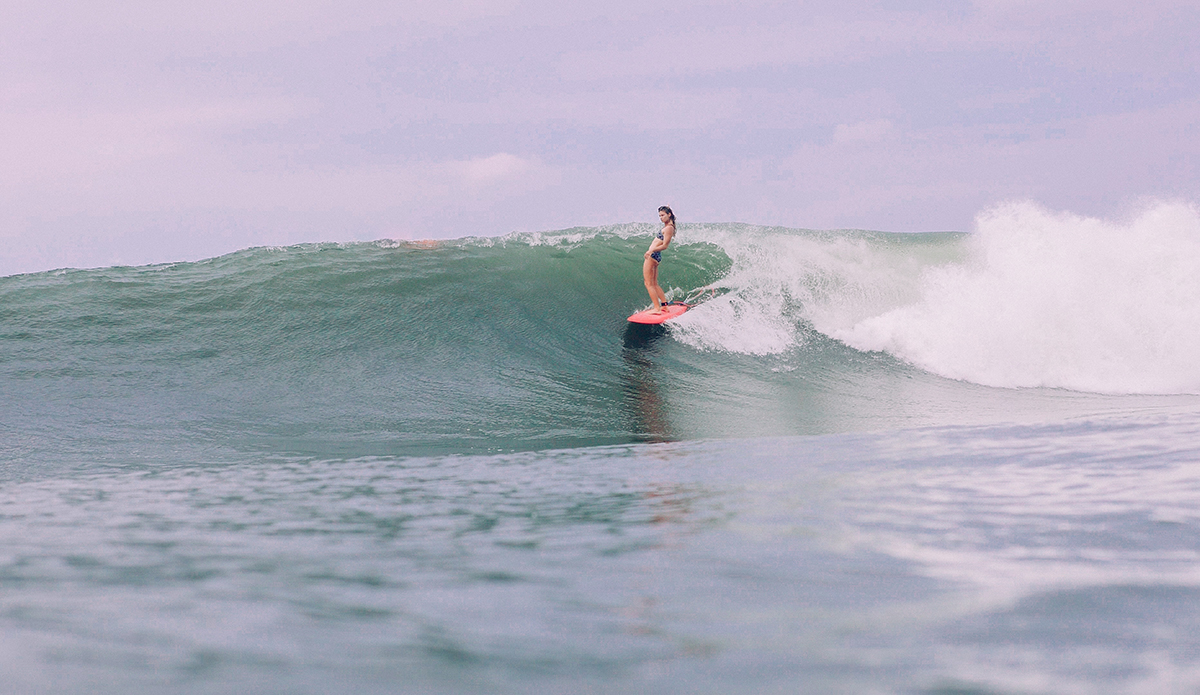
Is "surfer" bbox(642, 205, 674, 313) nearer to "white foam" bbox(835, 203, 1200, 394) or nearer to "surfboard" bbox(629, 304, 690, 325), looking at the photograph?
"surfboard" bbox(629, 304, 690, 325)

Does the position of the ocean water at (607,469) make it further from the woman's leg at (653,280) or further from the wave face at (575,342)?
the woman's leg at (653,280)

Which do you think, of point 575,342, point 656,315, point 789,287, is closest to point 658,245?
point 656,315

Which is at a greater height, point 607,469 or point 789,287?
point 789,287

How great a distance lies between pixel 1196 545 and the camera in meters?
2.96

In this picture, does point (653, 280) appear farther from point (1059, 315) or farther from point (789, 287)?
point (1059, 315)

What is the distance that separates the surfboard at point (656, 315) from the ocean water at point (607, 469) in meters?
0.21

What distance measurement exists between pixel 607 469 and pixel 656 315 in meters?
6.32

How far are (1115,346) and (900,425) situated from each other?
19.1 ft

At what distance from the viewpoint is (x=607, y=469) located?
5.62 m

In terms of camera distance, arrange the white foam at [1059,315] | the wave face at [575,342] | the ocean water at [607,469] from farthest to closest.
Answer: the white foam at [1059,315]
the wave face at [575,342]
the ocean water at [607,469]

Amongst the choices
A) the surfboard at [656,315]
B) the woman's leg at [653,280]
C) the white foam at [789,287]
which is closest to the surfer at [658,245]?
the woman's leg at [653,280]

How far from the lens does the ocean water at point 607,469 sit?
2.03m

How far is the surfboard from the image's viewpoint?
461 inches

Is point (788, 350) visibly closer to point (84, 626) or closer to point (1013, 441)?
point (1013, 441)
